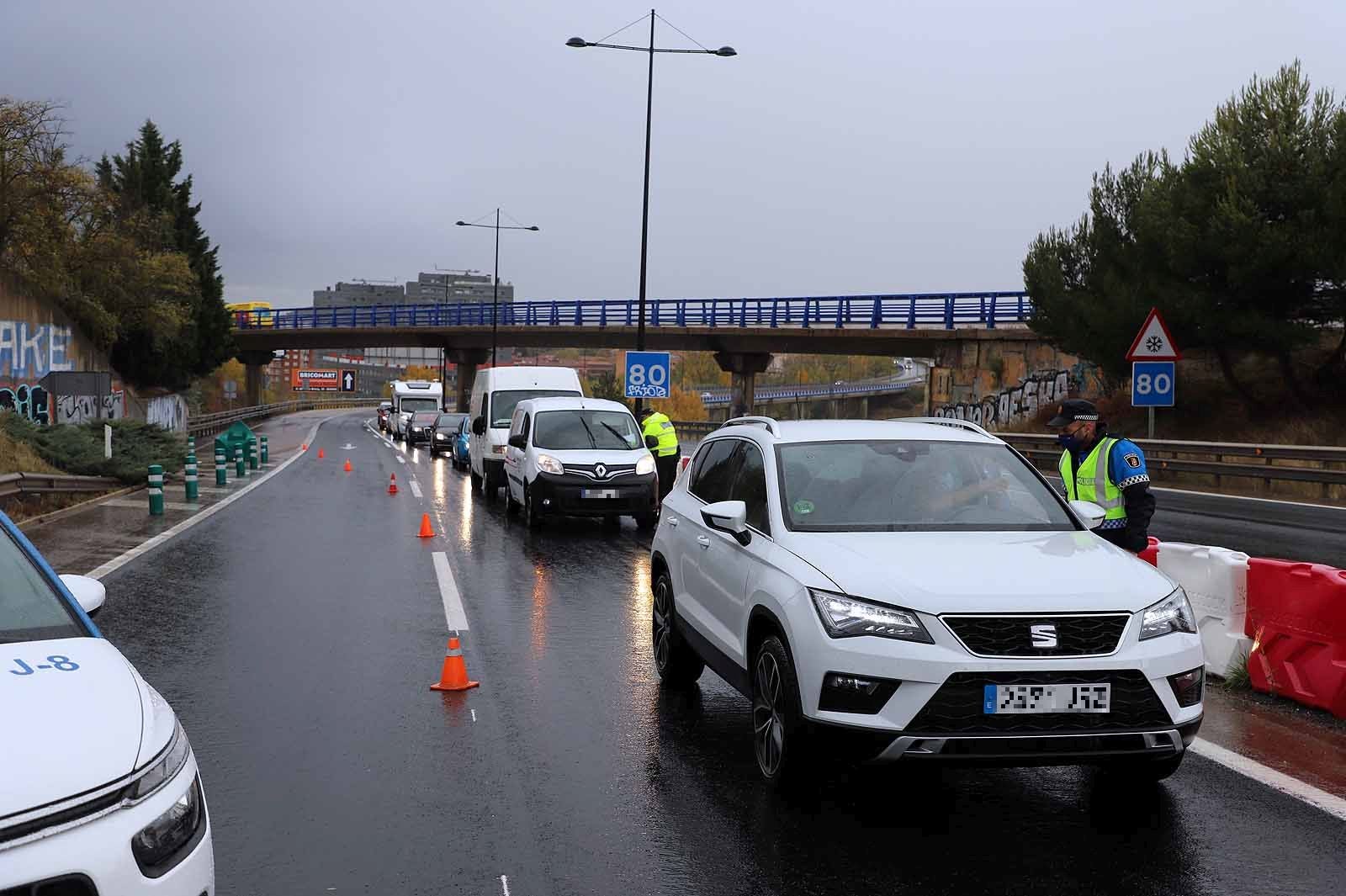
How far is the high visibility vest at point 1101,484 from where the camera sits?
7922 mm

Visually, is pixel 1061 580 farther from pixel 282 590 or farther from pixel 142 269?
pixel 142 269

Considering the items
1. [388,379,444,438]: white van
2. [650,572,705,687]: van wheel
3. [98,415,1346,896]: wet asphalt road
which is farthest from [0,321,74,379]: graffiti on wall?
[650,572,705,687]: van wheel

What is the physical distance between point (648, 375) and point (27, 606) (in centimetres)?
2567

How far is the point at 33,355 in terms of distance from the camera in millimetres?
33312

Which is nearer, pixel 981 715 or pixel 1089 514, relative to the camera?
pixel 981 715

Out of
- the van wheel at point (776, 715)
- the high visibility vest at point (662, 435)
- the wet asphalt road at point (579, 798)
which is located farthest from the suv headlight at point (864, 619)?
the high visibility vest at point (662, 435)

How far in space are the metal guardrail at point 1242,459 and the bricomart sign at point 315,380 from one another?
144817 millimetres

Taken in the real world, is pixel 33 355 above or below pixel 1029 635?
above

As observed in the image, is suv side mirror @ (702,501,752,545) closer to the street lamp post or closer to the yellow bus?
the street lamp post

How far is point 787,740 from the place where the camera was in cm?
532

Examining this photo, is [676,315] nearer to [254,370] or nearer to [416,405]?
[416,405]

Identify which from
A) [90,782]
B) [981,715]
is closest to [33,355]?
[981,715]

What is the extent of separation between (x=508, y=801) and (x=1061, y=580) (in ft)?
8.13

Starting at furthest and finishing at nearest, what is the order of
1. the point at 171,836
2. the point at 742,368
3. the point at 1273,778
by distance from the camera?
the point at 742,368 < the point at 1273,778 < the point at 171,836
